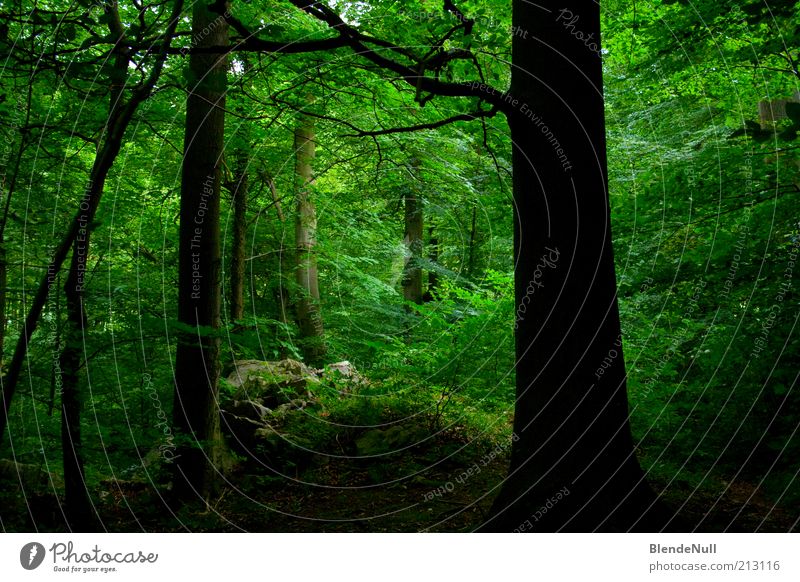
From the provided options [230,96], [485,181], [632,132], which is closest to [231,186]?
[230,96]

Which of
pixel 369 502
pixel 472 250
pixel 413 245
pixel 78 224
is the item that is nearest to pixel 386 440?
pixel 369 502

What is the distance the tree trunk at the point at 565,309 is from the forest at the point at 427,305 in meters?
0.02

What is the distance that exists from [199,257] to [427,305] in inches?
197

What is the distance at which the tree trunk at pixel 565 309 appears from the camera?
4023mm

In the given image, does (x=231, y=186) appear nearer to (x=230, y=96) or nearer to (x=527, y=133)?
(x=230, y=96)
